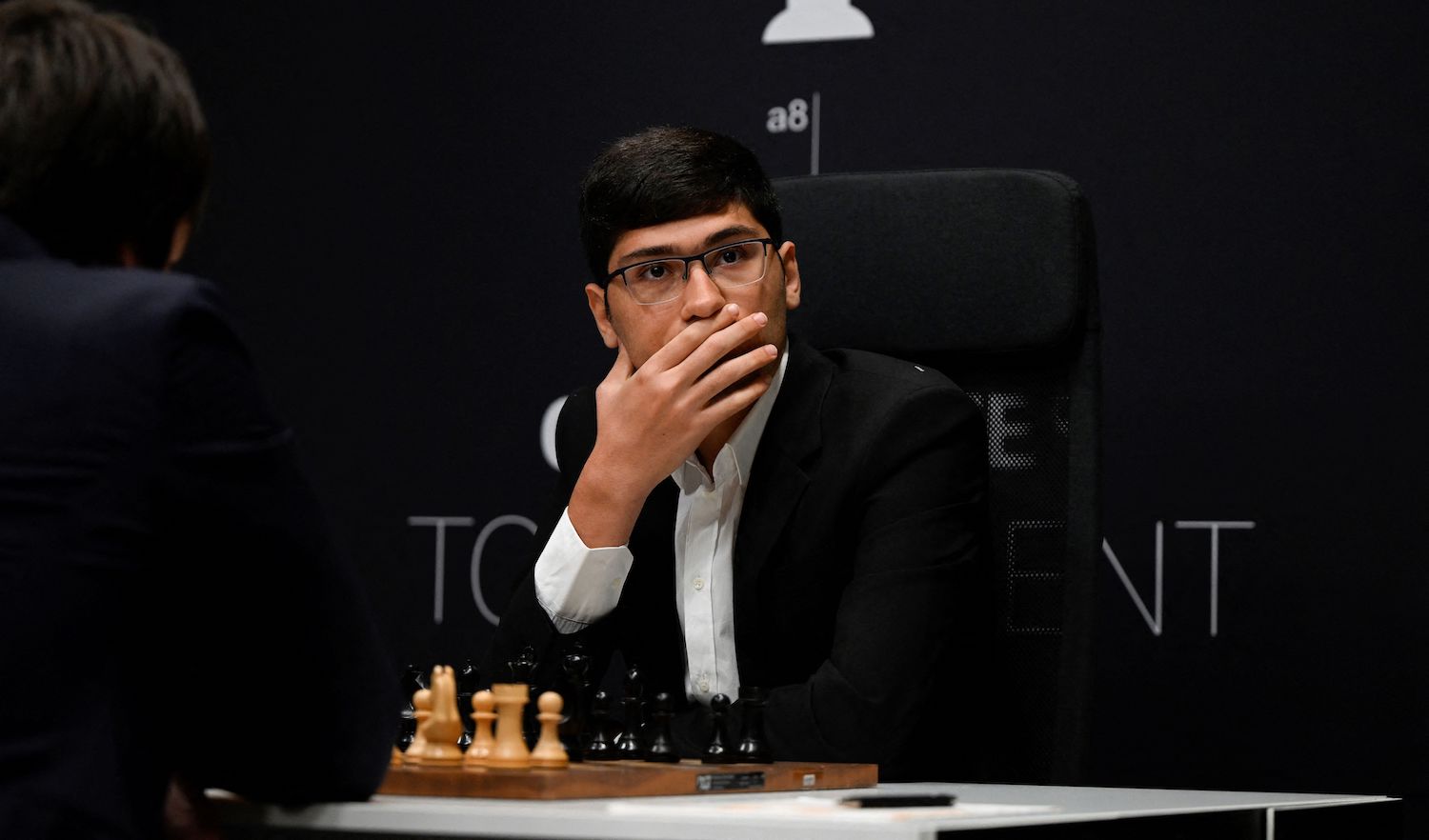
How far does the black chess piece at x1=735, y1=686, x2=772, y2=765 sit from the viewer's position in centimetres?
150

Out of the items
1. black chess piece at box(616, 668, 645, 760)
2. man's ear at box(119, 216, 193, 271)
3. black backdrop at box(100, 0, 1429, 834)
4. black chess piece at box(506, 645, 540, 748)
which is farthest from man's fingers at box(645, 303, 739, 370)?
black backdrop at box(100, 0, 1429, 834)

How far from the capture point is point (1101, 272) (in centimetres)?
296

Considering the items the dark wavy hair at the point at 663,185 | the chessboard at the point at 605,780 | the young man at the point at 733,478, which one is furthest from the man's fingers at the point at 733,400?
the chessboard at the point at 605,780

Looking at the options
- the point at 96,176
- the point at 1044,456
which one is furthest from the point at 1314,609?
the point at 96,176

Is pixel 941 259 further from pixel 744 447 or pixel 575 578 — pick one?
pixel 575 578

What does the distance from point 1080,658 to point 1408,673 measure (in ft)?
2.98

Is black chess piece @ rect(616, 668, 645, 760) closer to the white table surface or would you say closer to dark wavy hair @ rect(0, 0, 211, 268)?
the white table surface

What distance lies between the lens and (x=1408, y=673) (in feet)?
8.91

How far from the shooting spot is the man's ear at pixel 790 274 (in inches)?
89.1

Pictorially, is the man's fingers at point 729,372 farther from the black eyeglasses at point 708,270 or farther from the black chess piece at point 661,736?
the black chess piece at point 661,736

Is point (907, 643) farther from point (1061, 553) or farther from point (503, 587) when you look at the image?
point (503, 587)

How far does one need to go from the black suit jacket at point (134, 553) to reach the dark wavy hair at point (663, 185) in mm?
1062

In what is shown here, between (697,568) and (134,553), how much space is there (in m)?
1.14

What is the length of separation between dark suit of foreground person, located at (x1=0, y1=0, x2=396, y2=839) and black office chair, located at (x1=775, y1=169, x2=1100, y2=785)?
1.07 m
